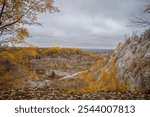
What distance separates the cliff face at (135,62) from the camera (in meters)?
15.8

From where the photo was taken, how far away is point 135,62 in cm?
1720

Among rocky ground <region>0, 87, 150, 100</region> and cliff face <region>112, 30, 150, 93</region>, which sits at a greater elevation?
cliff face <region>112, 30, 150, 93</region>

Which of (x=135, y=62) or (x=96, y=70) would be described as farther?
(x=96, y=70)

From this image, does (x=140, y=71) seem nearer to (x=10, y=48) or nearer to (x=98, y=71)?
(x=98, y=71)

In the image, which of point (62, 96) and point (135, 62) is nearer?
point (62, 96)

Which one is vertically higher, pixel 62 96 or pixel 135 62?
pixel 135 62

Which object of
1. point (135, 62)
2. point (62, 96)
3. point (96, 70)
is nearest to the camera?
point (62, 96)

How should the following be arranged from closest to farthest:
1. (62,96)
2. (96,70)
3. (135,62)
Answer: (62,96), (135,62), (96,70)

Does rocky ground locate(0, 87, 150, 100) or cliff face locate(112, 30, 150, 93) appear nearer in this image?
rocky ground locate(0, 87, 150, 100)


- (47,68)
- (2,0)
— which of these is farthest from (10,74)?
(47,68)

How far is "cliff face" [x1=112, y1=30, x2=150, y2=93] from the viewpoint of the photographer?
15789 millimetres

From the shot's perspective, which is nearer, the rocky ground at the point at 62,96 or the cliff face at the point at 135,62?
the rocky ground at the point at 62,96

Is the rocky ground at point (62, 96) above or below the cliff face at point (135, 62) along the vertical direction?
below

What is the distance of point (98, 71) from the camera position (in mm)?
21469
